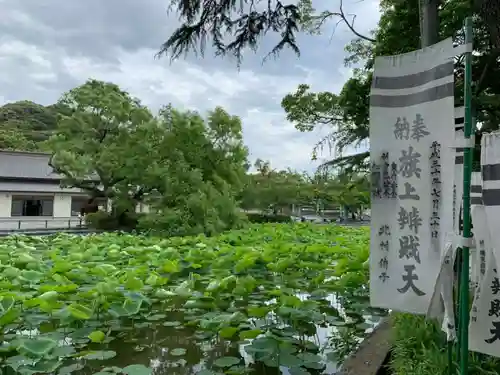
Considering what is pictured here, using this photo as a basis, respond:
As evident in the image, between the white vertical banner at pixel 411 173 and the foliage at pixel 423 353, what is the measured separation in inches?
18.0

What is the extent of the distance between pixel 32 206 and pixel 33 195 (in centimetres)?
60

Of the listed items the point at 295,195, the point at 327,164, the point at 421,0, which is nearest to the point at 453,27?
the point at 421,0

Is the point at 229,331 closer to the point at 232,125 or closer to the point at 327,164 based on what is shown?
the point at 327,164

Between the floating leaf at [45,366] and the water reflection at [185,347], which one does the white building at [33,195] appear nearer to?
the water reflection at [185,347]

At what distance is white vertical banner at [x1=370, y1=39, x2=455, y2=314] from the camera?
1.80 m

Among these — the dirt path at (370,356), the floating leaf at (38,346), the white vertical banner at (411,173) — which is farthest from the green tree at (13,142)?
the white vertical banner at (411,173)

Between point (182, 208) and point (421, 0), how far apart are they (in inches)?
370

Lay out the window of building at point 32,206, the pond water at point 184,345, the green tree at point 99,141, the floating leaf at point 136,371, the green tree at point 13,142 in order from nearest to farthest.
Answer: the floating leaf at point 136,371 → the pond water at point 184,345 → the green tree at point 99,141 → the window of building at point 32,206 → the green tree at point 13,142

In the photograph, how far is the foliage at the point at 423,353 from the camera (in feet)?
6.93

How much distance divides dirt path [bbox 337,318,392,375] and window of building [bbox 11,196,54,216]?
2260cm

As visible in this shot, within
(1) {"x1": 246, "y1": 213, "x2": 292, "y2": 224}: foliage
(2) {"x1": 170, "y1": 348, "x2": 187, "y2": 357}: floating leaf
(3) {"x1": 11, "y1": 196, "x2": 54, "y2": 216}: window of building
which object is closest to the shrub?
(1) {"x1": 246, "y1": 213, "x2": 292, "y2": 224}: foliage

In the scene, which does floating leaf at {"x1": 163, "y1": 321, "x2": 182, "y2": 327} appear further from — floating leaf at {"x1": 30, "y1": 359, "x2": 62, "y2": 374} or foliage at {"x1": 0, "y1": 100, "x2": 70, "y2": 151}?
foliage at {"x1": 0, "y1": 100, "x2": 70, "y2": 151}

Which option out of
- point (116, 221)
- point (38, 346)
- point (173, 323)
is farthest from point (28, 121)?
point (38, 346)

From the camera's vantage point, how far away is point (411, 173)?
1943 mm
